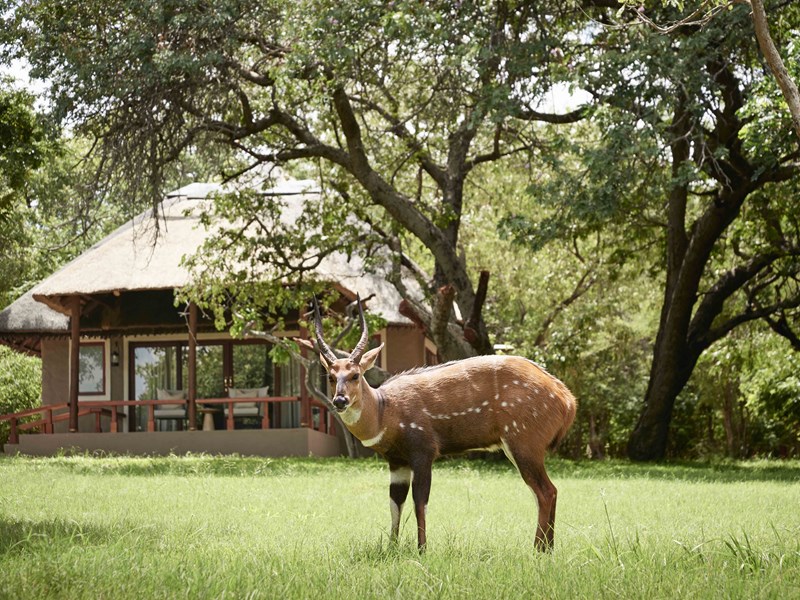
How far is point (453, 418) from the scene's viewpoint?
7.39 meters

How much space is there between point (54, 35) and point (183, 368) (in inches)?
496

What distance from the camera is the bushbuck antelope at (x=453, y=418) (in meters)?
7.18

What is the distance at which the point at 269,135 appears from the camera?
21.8 m

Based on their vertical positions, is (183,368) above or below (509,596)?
above

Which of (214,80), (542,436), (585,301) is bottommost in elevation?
(542,436)

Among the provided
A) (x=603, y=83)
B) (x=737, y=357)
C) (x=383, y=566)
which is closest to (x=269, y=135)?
(x=603, y=83)

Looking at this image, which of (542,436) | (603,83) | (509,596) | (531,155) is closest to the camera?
(509,596)

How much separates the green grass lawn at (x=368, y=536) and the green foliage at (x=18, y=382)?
59.1ft

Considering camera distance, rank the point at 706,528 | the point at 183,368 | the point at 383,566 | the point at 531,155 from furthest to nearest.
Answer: the point at 183,368 → the point at 531,155 → the point at 706,528 → the point at 383,566

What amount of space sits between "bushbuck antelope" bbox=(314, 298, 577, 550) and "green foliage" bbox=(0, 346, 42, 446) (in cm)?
2888

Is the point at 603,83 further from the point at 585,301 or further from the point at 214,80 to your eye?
the point at 585,301

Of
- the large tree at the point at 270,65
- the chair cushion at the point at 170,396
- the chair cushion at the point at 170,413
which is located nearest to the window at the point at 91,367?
the chair cushion at the point at 170,396

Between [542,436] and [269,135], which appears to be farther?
[269,135]

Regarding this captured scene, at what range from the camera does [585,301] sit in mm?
32188
